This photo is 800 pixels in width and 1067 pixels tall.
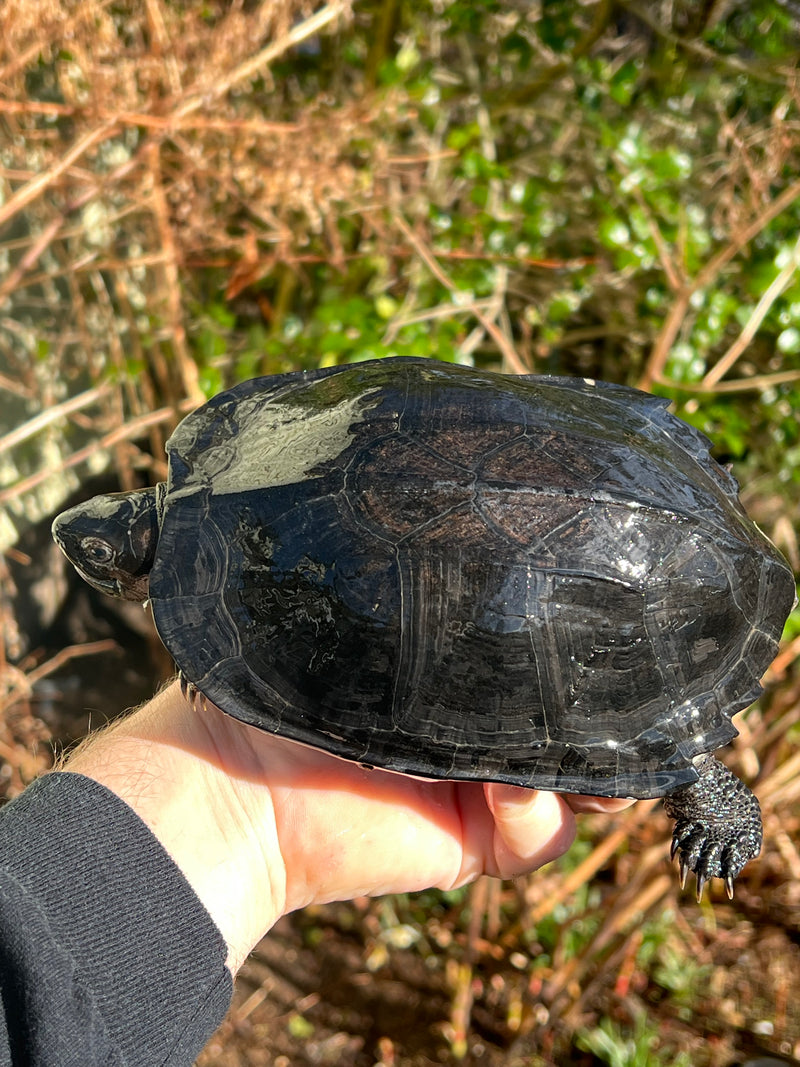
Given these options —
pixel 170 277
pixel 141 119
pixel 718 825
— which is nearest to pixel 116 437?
pixel 170 277

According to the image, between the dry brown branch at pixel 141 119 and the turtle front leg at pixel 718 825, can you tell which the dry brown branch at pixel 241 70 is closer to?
the dry brown branch at pixel 141 119

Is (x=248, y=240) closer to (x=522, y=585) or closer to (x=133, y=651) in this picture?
(x=522, y=585)

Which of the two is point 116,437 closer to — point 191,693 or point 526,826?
point 191,693

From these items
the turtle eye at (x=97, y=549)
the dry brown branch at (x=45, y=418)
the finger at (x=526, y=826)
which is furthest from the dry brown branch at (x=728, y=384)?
the dry brown branch at (x=45, y=418)

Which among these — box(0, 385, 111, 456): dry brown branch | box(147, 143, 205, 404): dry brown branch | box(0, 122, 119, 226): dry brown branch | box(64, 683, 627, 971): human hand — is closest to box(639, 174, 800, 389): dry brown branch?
box(64, 683, 627, 971): human hand

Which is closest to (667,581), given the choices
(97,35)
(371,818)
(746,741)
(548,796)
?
(548,796)

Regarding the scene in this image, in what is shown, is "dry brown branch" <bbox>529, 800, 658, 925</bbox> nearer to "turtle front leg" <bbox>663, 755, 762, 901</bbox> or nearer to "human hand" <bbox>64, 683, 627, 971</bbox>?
"turtle front leg" <bbox>663, 755, 762, 901</bbox>
